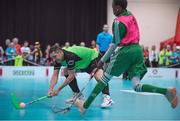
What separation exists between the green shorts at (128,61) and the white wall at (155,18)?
721 inches

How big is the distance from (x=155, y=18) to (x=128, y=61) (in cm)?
1887

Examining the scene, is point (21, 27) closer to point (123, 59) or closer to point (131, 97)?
point (131, 97)

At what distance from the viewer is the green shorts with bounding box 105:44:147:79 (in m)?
5.13

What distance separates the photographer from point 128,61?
5160 millimetres

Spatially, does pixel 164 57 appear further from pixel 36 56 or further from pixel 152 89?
pixel 152 89

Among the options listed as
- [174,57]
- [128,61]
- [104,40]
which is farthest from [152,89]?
[174,57]

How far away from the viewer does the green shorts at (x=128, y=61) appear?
513 centimetres

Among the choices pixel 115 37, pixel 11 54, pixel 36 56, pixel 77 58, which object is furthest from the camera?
pixel 36 56

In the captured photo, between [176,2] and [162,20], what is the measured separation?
129 centimetres

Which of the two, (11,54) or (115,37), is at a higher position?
(115,37)

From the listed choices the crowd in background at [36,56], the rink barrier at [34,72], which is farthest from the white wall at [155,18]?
the rink barrier at [34,72]

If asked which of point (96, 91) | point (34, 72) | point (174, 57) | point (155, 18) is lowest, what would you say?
point (34, 72)

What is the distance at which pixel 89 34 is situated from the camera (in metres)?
22.9

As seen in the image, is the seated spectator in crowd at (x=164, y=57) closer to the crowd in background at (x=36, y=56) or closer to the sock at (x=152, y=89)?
the crowd in background at (x=36, y=56)
